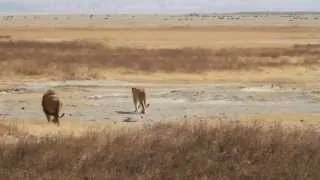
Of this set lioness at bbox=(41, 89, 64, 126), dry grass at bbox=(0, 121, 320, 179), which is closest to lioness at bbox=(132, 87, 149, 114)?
lioness at bbox=(41, 89, 64, 126)

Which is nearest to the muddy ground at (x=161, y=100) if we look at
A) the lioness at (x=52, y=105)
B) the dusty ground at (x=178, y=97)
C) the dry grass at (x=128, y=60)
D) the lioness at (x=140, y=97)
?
the dusty ground at (x=178, y=97)

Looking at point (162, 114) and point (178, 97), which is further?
point (178, 97)

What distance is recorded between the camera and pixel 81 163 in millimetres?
10750

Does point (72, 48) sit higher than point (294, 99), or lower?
higher

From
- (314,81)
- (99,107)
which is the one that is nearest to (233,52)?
(314,81)

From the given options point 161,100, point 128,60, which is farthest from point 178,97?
point 128,60

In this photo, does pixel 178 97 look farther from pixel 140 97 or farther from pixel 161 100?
pixel 140 97

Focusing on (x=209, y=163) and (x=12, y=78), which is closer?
(x=209, y=163)

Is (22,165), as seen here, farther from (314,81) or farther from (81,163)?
(314,81)

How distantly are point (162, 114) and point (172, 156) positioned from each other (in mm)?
14759

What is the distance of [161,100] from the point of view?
30.0 metres

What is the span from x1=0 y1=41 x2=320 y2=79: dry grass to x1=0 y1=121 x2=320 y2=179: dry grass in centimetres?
2770

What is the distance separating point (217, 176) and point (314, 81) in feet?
92.0

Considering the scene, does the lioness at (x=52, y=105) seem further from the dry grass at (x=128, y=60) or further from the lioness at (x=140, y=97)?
the dry grass at (x=128, y=60)
